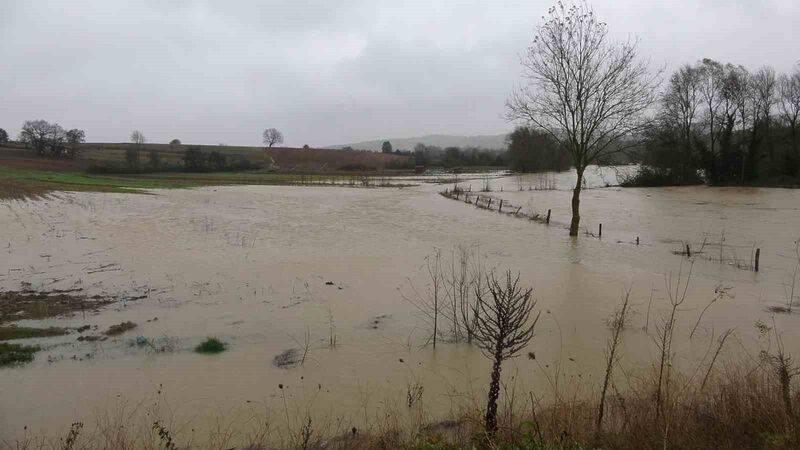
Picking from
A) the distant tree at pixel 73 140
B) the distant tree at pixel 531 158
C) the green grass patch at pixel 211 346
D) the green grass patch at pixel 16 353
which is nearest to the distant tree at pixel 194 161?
the distant tree at pixel 73 140

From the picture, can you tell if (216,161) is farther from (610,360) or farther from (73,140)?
(610,360)

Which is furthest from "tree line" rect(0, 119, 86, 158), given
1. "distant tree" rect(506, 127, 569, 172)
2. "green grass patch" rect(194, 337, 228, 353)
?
"green grass patch" rect(194, 337, 228, 353)

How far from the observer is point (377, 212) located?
32.6m

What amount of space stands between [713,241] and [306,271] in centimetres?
1729

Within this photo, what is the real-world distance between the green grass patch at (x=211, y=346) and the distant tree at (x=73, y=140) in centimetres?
8648

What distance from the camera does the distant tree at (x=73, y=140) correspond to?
79812mm

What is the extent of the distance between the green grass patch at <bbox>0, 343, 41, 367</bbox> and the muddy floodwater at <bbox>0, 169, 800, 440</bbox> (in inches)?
8.4

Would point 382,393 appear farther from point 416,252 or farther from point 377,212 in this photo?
Answer: point 377,212

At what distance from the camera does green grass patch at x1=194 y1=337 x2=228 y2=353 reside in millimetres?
8328

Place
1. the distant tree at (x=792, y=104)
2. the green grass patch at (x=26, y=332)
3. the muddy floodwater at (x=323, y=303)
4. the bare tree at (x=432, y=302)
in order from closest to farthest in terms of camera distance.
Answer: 1. the muddy floodwater at (x=323, y=303)
2. the green grass patch at (x=26, y=332)
3. the bare tree at (x=432, y=302)
4. the distant tree at (x=792, y=104)

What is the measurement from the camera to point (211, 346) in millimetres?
8406

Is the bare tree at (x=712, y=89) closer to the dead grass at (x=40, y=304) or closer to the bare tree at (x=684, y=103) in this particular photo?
the bare tree at (x=684, y=103)

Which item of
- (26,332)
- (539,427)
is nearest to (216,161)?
(26,332)

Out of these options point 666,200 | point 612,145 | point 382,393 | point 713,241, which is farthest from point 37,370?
point 666,200
